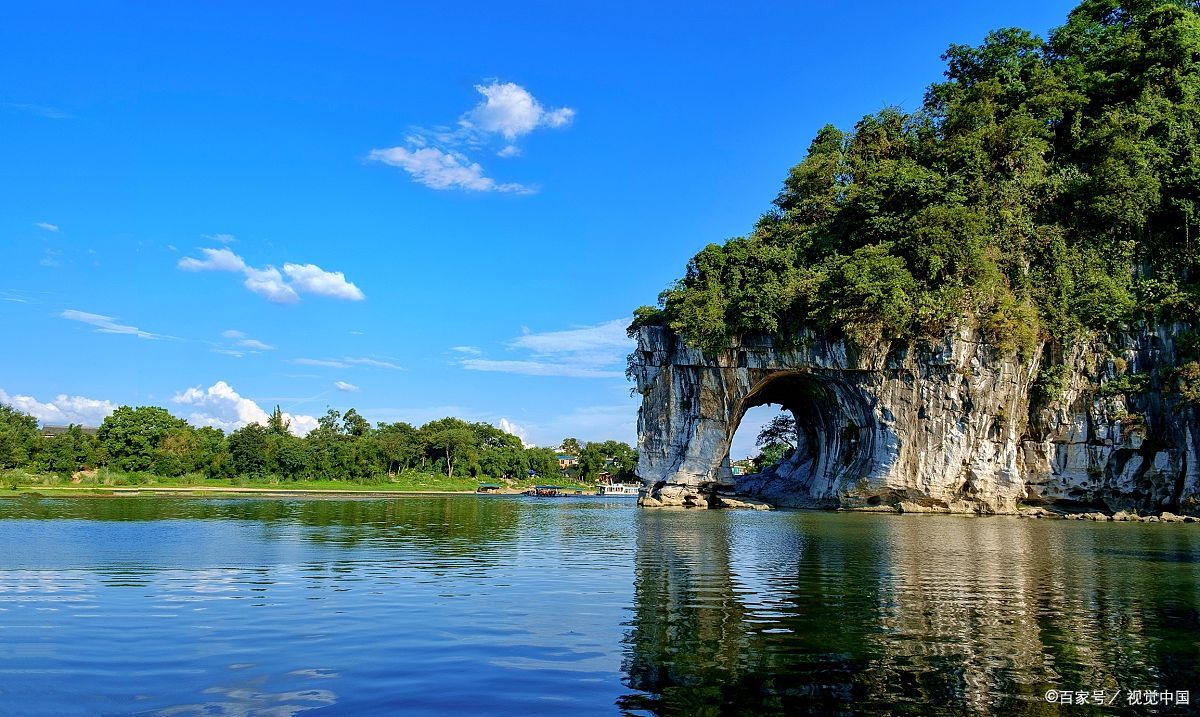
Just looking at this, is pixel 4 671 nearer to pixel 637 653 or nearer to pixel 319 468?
pixel 637 653

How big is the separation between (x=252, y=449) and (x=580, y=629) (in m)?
67.2

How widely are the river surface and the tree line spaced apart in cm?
5081

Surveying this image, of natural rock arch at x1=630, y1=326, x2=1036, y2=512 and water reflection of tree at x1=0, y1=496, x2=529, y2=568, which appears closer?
water reflection of tree at x1=0, y1=496, x2=529, y2=568

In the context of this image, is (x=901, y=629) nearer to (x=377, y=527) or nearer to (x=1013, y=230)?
(x=377, y=527)

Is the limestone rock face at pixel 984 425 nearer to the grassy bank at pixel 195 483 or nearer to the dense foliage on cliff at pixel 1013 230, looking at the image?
the dense foliage on cliff at pixel 1013 230

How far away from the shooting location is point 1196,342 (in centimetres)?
3562

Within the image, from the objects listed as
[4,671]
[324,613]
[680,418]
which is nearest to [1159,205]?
[680,418]

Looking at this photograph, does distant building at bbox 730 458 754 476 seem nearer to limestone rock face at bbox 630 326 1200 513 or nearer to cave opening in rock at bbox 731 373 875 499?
cave opening in rock at bbox 731 373 875 499

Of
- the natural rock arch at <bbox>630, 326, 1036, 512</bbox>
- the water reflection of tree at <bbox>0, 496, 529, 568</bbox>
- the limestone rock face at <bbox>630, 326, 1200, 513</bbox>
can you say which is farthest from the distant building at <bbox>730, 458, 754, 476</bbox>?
the water reflection of tree at <bbox>0, 496, 529, 568</bbox>

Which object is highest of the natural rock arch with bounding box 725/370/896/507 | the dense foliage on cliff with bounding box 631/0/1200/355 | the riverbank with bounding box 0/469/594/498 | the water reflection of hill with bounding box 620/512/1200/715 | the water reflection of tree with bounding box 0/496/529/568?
the dense foliage on cliff with bounding box 631/0/1200/355

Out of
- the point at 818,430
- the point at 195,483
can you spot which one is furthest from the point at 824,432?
the point at 195,483

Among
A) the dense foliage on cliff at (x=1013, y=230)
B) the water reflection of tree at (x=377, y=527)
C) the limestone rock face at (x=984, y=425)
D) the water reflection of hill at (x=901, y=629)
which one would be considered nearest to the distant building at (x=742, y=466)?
the limestone rock face at (x=984, y=425)

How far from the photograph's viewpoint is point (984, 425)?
3969 centimetres

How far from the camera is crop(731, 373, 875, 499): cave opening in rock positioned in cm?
4294
